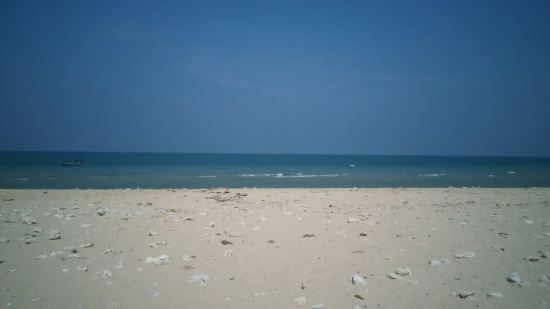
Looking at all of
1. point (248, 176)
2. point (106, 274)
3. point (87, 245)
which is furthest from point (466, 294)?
point (248, 176)

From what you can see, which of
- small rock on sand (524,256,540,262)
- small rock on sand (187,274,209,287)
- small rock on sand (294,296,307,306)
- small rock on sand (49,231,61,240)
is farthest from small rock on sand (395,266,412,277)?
small rock on sand (49,231,61,240)

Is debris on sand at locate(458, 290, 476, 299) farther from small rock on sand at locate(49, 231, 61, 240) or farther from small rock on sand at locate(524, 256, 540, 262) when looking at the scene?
small rock on sand at locate(49, 231, 61, 240)

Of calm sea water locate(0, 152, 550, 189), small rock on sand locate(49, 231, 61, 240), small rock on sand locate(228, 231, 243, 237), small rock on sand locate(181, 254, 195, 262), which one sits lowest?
calm sea water locate(0, 152, 550, 189)

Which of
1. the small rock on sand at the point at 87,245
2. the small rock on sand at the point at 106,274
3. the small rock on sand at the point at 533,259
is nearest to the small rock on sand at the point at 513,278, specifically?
the small rock on sand at the point at 533,259

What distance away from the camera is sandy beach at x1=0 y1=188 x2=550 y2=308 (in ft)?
12.5

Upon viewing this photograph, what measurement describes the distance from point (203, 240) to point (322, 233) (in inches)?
102

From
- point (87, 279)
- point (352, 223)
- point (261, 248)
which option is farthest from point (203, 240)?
point (352, 223)

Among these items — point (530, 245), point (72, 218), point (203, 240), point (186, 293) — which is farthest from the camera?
point (72, 218)

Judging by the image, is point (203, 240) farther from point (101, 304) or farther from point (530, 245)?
point (530, 245)

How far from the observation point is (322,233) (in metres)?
6.79

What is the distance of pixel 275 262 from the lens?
16.5 feet

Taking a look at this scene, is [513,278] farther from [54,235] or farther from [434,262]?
[54,235]

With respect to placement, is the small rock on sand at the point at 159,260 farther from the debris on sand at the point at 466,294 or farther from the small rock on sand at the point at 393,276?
the debris on sand at the point at 466,294

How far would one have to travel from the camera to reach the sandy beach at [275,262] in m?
3.81
